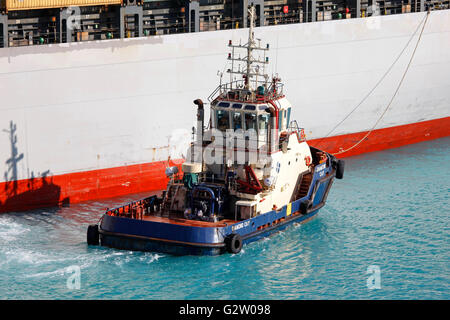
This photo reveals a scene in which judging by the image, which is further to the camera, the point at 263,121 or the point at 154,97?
the point at 154,97

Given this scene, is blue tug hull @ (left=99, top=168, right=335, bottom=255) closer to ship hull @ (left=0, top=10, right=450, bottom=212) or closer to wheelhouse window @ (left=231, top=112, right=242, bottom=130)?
wheelhouse window @ (left=231, top=112, right=242, bottom=130)

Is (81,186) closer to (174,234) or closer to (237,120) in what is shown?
(237,120)

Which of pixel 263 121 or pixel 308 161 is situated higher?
pixel 263 121

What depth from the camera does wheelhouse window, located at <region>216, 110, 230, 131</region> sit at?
24.8 m

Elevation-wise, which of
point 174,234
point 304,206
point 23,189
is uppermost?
point 23,189

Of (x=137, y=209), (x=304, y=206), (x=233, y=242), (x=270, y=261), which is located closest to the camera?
(x=233, y=242)

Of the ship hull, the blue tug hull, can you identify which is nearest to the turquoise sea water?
the blue tug hull

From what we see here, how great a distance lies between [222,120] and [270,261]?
496 cm

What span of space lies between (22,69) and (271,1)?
1292 cm

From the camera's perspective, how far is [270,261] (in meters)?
22.6

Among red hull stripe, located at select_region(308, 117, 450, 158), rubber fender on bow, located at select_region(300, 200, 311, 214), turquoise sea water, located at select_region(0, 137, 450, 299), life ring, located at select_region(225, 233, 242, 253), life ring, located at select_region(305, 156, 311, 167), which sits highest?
life ring, located at select_region(305, 156, 311, 167)

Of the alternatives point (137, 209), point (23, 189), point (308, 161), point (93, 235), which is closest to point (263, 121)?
point (308, 161)

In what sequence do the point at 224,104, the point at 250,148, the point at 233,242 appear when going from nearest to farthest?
the point at 233,242, the point at 250,148, the point at 224,104

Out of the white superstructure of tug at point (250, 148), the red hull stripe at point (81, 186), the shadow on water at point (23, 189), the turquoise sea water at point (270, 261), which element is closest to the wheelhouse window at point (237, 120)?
the white superstructure of tug at point (250, 148)
